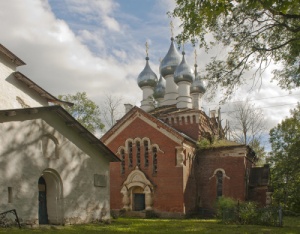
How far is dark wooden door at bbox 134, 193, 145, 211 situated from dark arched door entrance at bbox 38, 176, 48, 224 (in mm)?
11753

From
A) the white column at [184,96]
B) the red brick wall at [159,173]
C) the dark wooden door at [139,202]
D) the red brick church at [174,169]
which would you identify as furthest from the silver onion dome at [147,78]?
the dark wooden door at [139,202]

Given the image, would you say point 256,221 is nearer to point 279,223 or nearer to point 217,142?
point 279,223

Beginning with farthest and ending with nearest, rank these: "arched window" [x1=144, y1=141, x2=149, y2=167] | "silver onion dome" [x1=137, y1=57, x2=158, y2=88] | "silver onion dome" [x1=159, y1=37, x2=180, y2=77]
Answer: "silver onion dome" [x1=137, y1=57, x2=158, y2=88] < "silver onion dome" [x1=159, y1=37, x2=180, y2=77] < "arched window" [x1=144, y1=141, x2=149, y2=167]

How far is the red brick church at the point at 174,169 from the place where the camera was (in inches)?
1044

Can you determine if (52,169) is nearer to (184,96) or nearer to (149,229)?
(149,229)

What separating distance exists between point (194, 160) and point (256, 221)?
10.1m

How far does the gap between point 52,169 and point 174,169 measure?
39.7 ft

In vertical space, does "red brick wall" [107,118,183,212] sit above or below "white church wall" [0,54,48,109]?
below

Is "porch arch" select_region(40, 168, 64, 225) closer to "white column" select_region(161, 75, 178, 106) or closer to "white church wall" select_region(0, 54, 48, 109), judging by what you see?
"white church wall" select_region(0, 54, 48, 109)

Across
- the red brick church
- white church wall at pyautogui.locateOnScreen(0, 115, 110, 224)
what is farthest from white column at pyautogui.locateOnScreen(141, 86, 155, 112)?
white church wall at pyautogui.locateOnScreen(0, 115, 110, 224)

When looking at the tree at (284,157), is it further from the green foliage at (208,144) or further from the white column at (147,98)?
the white column at (147,98)

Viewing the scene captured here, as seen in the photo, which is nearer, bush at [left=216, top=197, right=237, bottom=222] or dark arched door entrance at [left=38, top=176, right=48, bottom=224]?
dark arched door entrance at [left=38, top=176, right=48, bottom=224]

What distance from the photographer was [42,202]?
1658 cm

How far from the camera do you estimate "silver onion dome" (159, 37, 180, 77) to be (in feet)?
117
